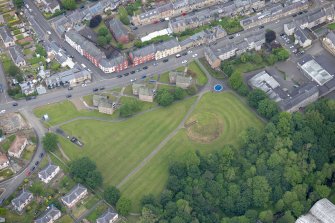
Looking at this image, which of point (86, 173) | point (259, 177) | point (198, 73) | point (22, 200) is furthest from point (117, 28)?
point (259, 177)

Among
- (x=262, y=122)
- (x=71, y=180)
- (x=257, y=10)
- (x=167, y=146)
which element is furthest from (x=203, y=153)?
(x=257, y=10)

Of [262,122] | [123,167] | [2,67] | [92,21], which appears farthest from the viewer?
[92,21]

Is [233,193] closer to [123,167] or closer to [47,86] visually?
[123,167]

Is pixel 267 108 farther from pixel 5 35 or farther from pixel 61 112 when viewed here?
pixel 5 35

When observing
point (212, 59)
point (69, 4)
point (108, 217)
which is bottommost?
point (108, 217)

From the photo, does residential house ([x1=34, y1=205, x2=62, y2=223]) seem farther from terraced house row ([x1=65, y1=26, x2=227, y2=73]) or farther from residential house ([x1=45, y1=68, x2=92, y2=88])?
terraced house row ([x1=65, y1=26, x2=227, y2=73])

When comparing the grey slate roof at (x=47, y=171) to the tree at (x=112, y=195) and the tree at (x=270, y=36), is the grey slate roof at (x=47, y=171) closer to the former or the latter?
the tree at (x=112, y=195)
